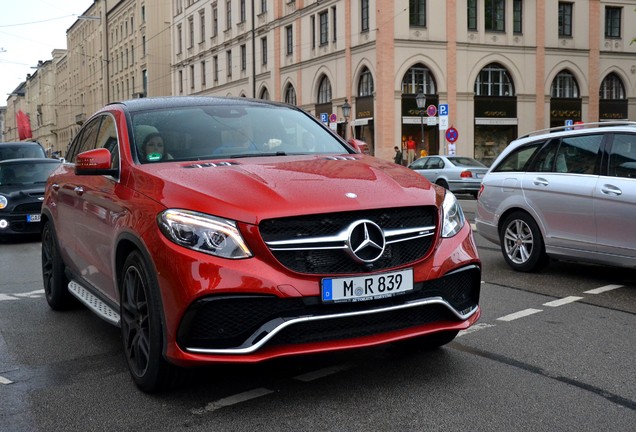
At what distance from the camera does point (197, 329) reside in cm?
369

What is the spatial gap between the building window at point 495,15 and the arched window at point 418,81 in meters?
4.37

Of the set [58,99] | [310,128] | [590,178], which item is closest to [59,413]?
[310,128]

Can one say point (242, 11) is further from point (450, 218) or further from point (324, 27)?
point (450, 218)

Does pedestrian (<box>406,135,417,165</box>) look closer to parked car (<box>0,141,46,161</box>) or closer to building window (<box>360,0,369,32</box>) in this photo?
building window (<box>360,0,369,32</box>)

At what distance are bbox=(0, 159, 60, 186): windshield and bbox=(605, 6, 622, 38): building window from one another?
3707cm

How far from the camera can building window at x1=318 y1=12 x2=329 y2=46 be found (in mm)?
42844

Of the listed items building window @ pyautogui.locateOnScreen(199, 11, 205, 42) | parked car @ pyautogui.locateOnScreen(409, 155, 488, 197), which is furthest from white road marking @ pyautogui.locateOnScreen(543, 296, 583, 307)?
building window @ pyautogui.locateOnScreen(199, 11, 205, 42)

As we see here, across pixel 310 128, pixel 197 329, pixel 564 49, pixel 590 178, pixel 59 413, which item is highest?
pixel 564 49

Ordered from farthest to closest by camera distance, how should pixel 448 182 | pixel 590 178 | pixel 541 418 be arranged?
pixel 448 182 < pixel 590 178 < pixel 541 418

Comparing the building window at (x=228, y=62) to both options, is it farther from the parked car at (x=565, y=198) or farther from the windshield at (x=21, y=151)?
the parked car at (x=565, y=198)

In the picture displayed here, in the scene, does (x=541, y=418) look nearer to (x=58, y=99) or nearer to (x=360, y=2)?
(x=360, y=2)

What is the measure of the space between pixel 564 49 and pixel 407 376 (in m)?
40.8

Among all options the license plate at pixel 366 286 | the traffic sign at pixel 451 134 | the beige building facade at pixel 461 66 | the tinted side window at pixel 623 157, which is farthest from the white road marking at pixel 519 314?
the beige building facade at pixel 461 66

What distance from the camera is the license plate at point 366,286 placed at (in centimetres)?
371
